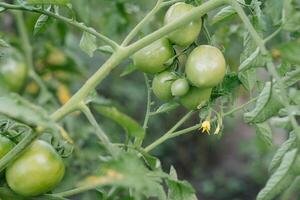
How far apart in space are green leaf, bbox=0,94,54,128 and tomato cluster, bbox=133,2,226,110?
298 mm

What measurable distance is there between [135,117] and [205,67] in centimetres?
288

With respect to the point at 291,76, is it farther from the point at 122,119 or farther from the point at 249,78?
the point at 122,119

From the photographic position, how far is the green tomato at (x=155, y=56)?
3.38 feet

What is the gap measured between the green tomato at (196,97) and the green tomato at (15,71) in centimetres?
87

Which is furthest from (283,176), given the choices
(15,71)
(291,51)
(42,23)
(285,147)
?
A: (15,71)

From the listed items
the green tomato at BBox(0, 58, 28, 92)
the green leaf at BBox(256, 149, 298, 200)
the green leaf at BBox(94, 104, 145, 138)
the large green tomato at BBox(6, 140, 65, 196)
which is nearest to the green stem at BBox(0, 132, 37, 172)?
the large green tomato at BBox(6, 140, 65, 196)

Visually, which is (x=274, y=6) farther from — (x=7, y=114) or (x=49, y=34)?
(x=49, y=34)

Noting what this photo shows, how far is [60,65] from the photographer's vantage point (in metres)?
2.15

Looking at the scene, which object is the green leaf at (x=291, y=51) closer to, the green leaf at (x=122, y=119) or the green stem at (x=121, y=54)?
the green stem at (x=121, y=54)

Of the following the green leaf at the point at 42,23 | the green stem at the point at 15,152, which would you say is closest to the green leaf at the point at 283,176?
the green stem at the point at 15,152

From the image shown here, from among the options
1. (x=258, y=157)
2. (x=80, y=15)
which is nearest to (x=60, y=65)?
(x=80, y=15)

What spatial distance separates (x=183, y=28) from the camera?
39.4 inches

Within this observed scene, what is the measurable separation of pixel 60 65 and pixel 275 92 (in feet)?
4.38

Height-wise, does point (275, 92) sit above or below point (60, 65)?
above
